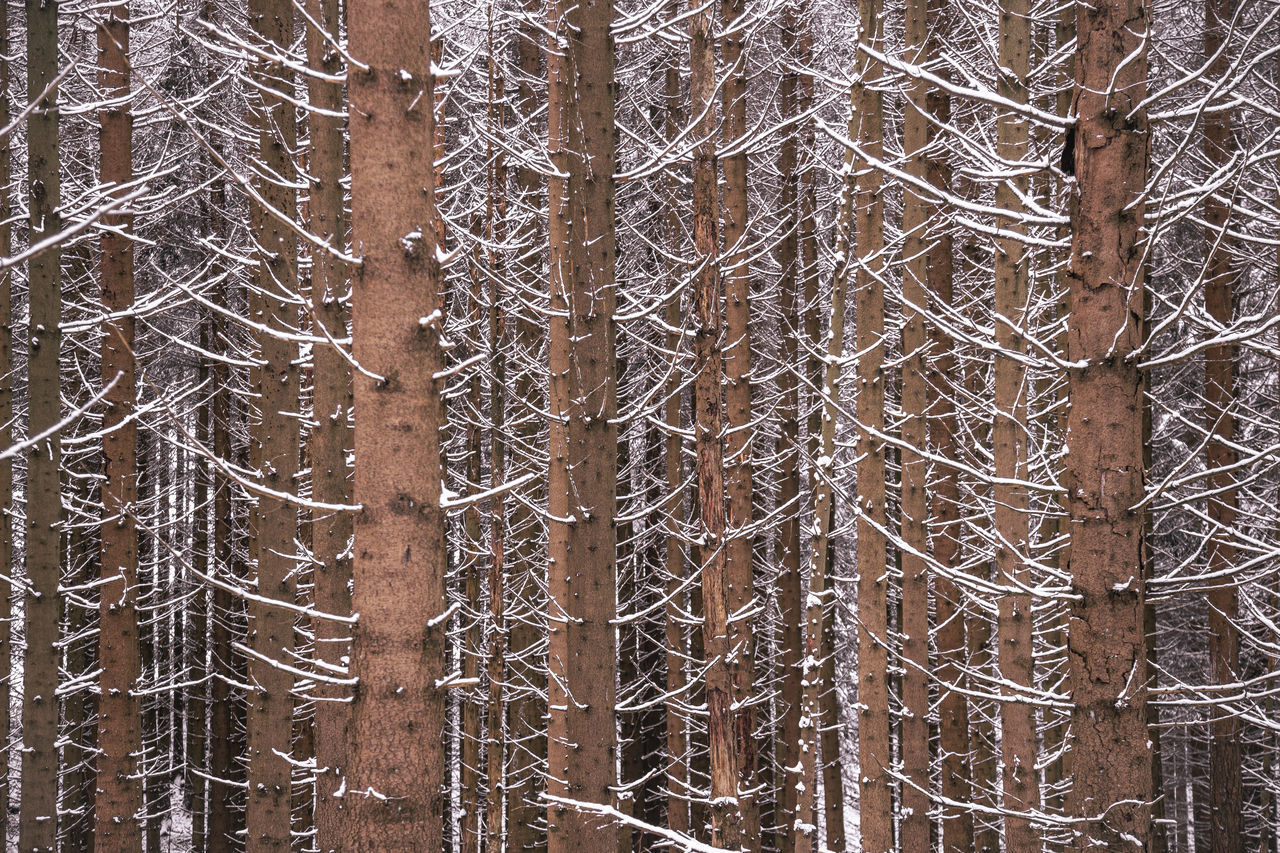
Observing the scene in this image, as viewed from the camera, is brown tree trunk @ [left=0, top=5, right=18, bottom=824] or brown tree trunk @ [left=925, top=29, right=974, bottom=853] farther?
brown tree trunk @ [left=925, top=29, right=974, bottom=853]

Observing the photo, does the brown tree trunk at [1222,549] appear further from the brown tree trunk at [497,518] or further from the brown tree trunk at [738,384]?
the brown tree trunk at [497,518]

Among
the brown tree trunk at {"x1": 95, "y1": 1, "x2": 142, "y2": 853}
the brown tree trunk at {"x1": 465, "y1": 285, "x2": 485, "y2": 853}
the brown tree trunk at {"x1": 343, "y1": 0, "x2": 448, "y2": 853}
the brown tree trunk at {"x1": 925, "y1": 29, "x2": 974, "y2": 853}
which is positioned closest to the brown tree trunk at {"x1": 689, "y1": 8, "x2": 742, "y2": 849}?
the brown tree trunk at {"x1": 343, "y1": 0, "x2": 448, "y2": 853}

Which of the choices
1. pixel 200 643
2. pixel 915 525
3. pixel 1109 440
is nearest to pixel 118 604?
pixel 915 525

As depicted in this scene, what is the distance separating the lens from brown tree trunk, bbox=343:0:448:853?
9.90 ft

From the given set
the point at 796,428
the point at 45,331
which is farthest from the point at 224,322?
the point at 796,428

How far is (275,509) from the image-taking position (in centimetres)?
701

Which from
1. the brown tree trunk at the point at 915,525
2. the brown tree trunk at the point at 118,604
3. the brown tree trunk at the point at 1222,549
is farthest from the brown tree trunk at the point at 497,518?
the brown tree trunk at the point at 1222,549

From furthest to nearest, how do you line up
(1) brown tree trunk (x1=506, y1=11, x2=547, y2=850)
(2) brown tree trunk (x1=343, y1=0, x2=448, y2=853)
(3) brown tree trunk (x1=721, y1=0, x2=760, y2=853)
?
(1) brown tree trunk (x1=506, y1=11, x2=547, y2=850)
(3) brown tree trunk (x1=721, y1=0, x2=760, y2=853)
(2) brown tree trunk (x1=343, y1=0, x2=448, y2=853)

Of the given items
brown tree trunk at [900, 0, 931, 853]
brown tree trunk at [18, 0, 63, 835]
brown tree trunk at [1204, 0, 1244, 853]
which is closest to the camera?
brown tree trunk at [18, 0, 63, 835]

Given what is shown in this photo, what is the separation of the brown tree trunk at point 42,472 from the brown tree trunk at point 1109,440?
605 cm

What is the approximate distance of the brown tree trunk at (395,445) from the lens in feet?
9.90

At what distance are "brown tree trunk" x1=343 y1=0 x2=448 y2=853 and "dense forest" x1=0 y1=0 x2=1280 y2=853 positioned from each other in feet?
0.05

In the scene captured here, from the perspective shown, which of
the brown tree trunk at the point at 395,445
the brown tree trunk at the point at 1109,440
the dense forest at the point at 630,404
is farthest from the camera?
the brown tree trunk at the point at 1109,440

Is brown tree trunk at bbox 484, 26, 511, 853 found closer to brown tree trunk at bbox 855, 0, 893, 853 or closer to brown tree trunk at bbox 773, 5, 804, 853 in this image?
brown tree trunk at bbox 855, 0, 893, 853
